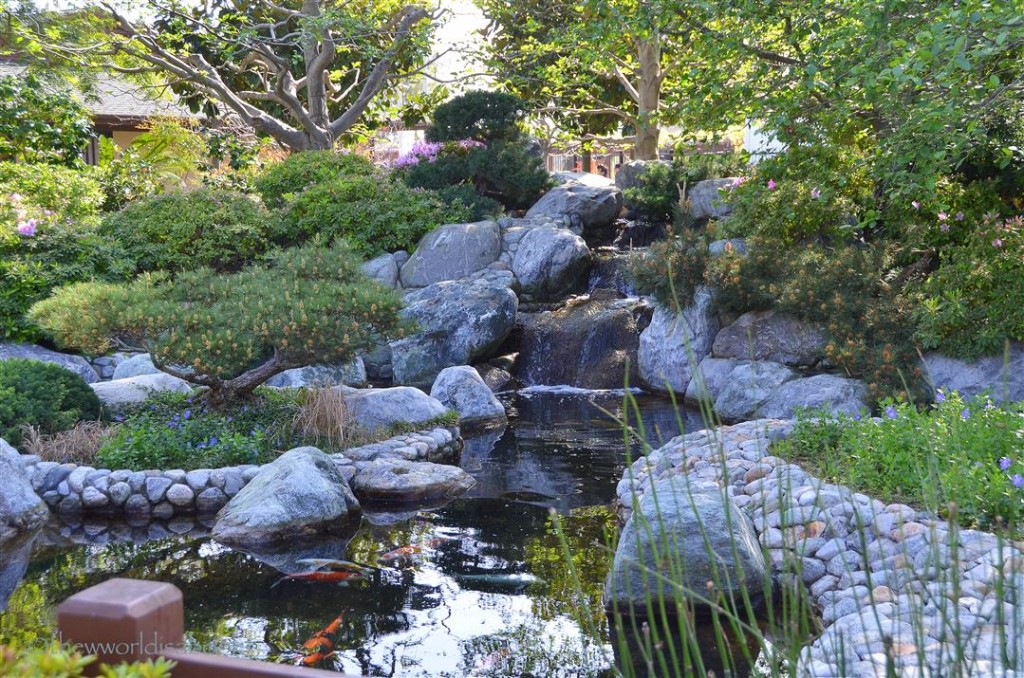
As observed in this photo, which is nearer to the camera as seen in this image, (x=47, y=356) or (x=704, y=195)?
(x=47, y=356)

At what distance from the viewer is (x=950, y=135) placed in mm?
6367

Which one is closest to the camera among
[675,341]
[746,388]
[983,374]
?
[983,374]

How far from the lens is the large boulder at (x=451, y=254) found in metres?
12.4

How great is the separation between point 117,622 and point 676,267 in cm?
897

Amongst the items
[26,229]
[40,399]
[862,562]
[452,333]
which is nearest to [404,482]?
[40,399]

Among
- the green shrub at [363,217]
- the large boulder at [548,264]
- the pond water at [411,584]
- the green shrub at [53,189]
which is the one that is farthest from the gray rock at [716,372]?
the green shrub at [53,189]

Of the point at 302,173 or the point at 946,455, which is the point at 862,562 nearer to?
the point at 946,455

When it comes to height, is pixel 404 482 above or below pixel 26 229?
below

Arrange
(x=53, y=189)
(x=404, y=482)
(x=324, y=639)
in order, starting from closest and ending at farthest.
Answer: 1. (x=324, y=639)
2. (x=404, y=482)
3. (x=53, y=189)

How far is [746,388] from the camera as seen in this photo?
359 inches

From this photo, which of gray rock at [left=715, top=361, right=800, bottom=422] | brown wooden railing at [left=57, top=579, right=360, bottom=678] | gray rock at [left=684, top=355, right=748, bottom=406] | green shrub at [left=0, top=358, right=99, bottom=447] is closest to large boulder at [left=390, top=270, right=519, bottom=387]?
gray rock at [left=684, top=355, right=748, bottom=406]

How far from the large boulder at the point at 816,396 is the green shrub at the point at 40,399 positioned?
5850mm

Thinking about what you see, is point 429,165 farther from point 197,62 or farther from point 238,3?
point 238,3

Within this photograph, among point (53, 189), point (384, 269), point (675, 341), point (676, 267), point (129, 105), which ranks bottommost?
point (675, 341)
